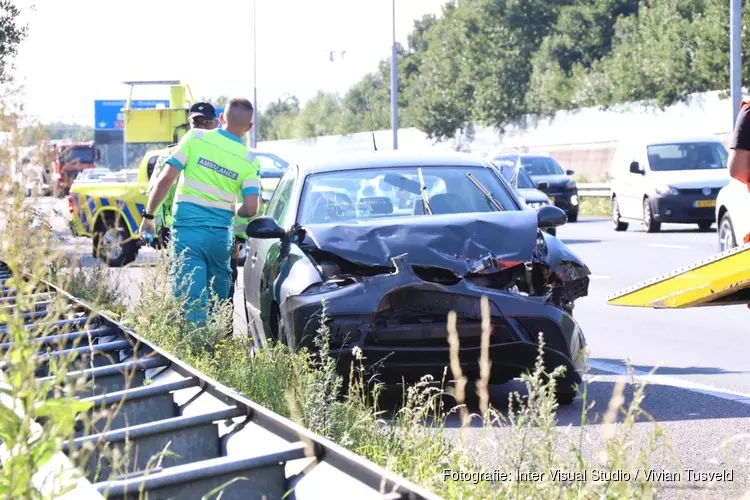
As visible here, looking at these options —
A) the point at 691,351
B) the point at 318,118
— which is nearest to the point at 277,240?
the point at 691,351

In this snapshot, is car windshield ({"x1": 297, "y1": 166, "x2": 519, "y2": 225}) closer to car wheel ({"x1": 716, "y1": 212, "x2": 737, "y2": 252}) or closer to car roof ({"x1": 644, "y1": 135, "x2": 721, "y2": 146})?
car wheel ({"x1": 716, "y1": 212, "x2": 737, "y2": 252})

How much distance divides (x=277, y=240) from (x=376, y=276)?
126cm

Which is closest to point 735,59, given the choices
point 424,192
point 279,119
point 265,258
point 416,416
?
point 424,192

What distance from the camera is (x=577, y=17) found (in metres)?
76.7

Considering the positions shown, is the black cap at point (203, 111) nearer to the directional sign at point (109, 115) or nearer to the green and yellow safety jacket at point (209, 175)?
the green and yellow safety jacket at point (209, 175)

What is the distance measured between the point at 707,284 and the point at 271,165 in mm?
16687

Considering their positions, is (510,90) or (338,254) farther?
(510,90)

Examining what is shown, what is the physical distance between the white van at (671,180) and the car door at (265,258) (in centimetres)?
1658

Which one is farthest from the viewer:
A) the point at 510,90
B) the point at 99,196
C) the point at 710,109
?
the point at 510,90

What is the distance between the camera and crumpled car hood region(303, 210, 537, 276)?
24.8 feet

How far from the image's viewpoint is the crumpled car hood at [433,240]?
24.8ft

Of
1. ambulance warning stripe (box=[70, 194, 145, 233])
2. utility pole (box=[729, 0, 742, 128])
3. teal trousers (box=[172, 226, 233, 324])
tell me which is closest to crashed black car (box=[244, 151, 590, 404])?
teal trousers (box=[172, 226, 233, 324])

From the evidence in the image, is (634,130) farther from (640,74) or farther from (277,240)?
(277,240)

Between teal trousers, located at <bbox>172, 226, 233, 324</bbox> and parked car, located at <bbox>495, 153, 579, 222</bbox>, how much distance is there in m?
22.5
